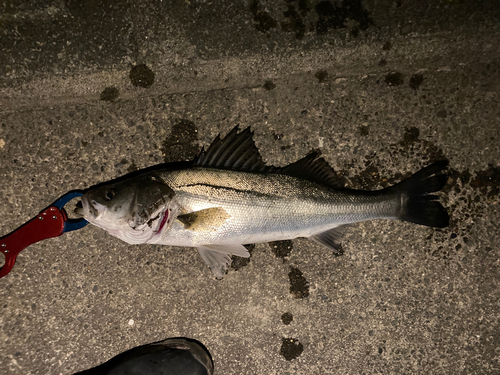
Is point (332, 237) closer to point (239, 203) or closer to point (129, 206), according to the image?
point (239, 203)

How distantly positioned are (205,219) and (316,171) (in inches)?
42.8

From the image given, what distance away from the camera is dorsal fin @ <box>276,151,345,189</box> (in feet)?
8.68

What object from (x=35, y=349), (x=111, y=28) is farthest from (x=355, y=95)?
(x=35, y=349)

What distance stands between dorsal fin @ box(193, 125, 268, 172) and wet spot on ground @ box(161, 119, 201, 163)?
280 mm

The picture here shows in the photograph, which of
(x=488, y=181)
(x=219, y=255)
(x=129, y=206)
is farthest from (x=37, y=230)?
(x=488, y=181)

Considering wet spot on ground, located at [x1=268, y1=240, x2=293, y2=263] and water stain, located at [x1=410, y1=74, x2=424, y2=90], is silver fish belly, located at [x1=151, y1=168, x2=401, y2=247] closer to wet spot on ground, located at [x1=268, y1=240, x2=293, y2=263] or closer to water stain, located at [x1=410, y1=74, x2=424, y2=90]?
wet spot on ground, located at [x1=268, y1=240, x2=293, y2=263]

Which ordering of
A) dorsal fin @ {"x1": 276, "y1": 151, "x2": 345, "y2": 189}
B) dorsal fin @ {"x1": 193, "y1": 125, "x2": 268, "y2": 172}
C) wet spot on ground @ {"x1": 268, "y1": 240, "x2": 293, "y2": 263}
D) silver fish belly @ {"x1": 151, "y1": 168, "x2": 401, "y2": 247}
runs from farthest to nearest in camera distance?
wet spot on ground @ {"x1": 268, "y1": 240, "x2": 293, "y2": 263}
dorsal fin @ {"x1": 276, "y1": 151, "x2": 345, "y2": 189}
dorsal fin @ {"x1": 193, "y1": 125, "x2": 268, "y2": 172}
silver fish belly @ {"x1": 151, "y1": 168, "x2": 401, "y2": 247}

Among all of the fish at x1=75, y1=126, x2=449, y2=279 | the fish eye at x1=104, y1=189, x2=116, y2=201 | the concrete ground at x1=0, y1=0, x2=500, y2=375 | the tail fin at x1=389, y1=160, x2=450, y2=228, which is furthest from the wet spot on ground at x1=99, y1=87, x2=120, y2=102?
the tail fin at x1=389, y1=160, x2=450, y2=228

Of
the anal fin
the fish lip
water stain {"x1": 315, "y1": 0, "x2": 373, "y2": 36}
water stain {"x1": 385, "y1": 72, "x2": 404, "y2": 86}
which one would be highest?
water stain {"x1": 315, "y1": 0, "x2": 373, "y2": 36}

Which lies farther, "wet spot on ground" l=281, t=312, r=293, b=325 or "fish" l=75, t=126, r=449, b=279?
"wet spot on ground" l=281, t=312, r=293, b=325

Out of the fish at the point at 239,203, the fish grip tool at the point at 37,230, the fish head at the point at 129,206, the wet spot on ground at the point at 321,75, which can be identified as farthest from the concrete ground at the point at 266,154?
the fish head at the point at 129,206

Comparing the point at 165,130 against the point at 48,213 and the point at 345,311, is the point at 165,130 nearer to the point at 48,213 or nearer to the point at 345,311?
the point at 48,213

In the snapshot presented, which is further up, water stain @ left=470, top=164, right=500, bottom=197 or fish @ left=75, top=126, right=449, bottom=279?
water stain @ left=470, top=164, right=500, bottom=197

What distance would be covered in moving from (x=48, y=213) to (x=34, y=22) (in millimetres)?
1778
